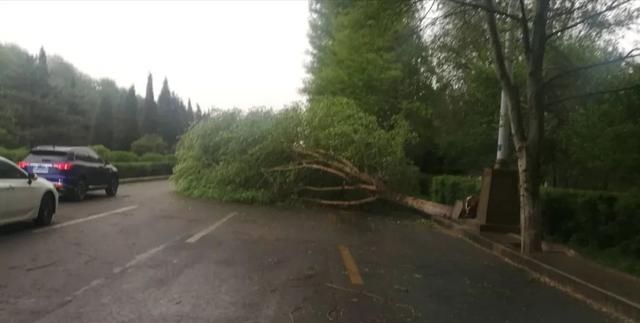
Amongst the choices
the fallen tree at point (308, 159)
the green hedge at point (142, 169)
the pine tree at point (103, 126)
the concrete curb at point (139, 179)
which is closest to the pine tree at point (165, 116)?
the pine tree at point (103, 126)

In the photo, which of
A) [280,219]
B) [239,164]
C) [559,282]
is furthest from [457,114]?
[559,282]

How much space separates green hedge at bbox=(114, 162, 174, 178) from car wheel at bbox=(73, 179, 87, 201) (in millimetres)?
11945

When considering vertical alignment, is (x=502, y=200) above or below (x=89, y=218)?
above

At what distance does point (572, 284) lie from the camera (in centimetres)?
859

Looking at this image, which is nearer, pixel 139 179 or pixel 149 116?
pixel 139 179

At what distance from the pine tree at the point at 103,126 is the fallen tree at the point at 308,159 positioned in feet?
135

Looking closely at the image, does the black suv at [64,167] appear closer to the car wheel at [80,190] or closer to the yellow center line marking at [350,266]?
the car wheel at [80,190]

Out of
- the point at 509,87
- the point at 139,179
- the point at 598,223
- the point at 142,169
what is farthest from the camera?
the point at 142,169

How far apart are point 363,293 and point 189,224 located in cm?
761

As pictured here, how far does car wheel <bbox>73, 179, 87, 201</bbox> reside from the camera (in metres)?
18.3

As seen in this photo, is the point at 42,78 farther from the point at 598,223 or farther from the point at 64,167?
the point at 598,223

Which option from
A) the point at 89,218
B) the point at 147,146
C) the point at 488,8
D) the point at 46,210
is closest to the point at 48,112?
the point at 147,146

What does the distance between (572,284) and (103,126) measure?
5827 centimetres

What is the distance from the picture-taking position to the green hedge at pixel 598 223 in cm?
1058
